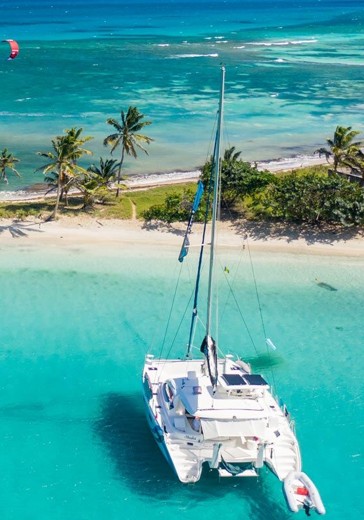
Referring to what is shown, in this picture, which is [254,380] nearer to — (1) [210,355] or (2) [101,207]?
(1) [210,355]

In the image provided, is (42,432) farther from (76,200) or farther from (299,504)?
(76,200)

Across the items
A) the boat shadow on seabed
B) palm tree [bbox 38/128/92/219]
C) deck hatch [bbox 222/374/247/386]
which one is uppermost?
palm tree [bbox 38/128/92/219]

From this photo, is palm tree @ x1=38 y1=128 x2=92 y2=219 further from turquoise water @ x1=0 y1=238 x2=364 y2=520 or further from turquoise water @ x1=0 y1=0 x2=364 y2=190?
turquoise water @ x1=0 y1=0 x2=364 y2=190

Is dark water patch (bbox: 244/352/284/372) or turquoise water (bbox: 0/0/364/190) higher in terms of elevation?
turquoise water (bbox: 0/0/364/190)

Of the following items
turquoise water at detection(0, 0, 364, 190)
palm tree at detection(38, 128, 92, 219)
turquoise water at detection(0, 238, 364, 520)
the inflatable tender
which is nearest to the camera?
the inflatable tender

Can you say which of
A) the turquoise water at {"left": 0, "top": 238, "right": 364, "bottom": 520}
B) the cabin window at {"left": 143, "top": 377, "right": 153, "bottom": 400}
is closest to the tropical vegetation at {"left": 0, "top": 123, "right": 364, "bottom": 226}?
the turquoise water at {"left": 0, "top": 238, "right": 364, "bottom": 520}

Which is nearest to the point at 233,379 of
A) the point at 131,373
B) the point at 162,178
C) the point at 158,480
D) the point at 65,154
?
the point at 158,480

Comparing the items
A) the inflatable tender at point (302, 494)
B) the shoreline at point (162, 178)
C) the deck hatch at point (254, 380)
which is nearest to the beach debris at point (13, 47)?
the shoreline at point (162, 178)
